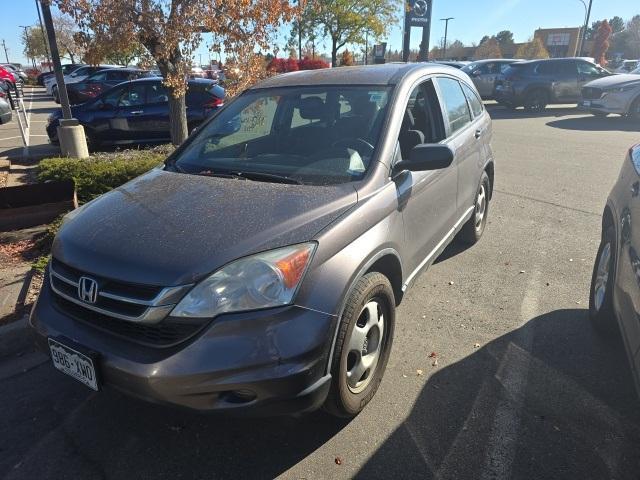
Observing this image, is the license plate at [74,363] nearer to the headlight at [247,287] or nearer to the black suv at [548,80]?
the headlight at [247,287]

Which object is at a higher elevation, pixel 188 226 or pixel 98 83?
pixel 188 226

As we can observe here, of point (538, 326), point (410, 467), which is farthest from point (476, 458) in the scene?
point (538, 326)

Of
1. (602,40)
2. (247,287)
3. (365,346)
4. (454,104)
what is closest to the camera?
(247,287)

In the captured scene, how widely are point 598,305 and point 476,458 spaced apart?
1.69 metres

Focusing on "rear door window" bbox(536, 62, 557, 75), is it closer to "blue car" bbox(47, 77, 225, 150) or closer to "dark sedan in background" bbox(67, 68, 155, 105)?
"blue car" bbox(47, 77, 225, 150)

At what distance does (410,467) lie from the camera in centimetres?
242

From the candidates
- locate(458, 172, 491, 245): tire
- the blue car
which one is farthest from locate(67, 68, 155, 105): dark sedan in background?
locate(458, 172, 491, 245): tire

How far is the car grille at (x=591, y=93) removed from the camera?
1510 centimetres

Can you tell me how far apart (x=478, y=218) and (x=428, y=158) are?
2557mm

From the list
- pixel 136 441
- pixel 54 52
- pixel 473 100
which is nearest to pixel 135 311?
pixel 136 441

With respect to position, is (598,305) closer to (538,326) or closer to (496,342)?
(538,326)

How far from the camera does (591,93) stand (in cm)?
1532

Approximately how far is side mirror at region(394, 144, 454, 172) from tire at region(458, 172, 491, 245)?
2.11 metres

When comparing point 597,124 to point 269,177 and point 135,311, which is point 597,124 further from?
point 135,311
